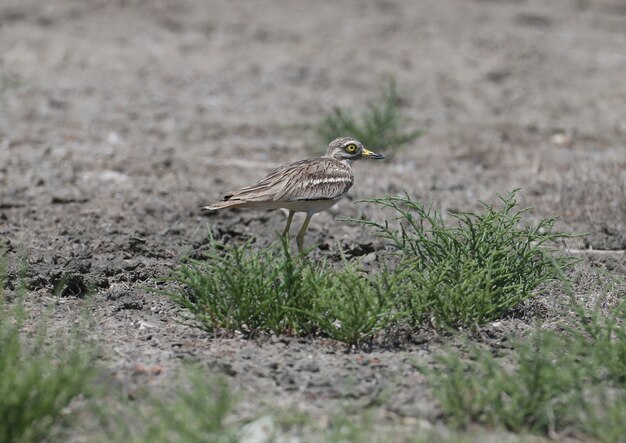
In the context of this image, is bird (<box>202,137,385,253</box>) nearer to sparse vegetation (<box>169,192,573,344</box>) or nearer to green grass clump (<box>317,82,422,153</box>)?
sparse vegetation (<box>169,192,573,344</box>)

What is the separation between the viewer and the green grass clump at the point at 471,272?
4.97m

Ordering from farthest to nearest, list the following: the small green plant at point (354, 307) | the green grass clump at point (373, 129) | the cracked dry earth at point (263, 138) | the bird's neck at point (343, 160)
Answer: the green grass clump at point (373, 129) < the bird's neck at point (343, 160) < the cracked dry earth at point (263, 138) < the small green plant at point (354, 307)

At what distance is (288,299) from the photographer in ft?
16.2

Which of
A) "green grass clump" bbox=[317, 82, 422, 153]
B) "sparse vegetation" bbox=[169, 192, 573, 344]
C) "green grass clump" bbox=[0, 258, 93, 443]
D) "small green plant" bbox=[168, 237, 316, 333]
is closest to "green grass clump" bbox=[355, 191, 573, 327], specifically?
"sparse vegetation" bbox=[169, 192, 573, 344]

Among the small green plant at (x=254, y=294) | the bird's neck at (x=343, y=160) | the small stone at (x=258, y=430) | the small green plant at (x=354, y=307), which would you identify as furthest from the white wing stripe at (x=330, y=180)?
the small stone at (x=258, y=430)

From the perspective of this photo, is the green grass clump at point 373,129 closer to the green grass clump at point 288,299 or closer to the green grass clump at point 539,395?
the green grass clump at point 288,299

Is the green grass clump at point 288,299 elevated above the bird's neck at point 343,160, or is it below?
below

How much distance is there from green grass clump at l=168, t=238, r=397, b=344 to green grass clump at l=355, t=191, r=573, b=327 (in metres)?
0.20

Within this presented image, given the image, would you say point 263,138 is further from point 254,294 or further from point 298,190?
point 254,294

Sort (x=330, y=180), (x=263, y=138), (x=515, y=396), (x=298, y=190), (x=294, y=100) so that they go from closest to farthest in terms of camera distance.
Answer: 1. (x=515, y=396)
2. (x=298, y=190)
3. (x=330, y=180)
4. (x=263, y=138)
5. (x=294, y=100)

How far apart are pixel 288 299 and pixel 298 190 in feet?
4.36

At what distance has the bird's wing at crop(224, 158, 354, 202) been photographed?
6.01 m

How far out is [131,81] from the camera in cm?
1199

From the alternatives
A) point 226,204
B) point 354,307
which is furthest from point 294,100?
point 354,307
